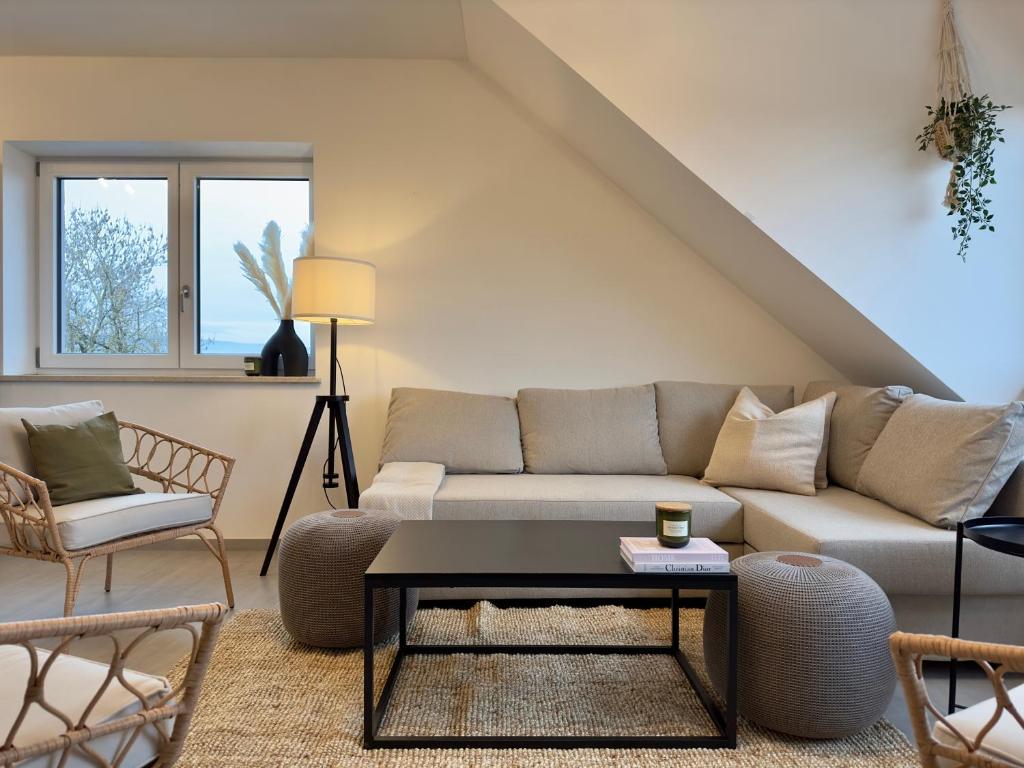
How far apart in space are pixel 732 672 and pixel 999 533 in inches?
29.2

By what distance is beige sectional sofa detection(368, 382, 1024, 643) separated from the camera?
2.07 m

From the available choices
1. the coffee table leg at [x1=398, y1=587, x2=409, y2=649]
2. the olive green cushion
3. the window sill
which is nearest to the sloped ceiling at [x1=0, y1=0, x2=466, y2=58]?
the window sill

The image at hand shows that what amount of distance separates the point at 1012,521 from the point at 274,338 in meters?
3.19

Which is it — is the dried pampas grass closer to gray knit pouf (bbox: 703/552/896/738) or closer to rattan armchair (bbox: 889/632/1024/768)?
gray knit pouf (bbox: 703/552/896/738)

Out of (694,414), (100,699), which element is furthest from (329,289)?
(100,699)

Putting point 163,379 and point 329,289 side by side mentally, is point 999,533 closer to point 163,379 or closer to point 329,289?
point 329,289

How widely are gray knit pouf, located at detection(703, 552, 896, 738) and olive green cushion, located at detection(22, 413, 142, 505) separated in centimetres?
227

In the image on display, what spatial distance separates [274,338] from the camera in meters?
3.59

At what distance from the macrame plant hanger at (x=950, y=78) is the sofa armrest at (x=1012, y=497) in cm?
114

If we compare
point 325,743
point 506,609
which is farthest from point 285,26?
point 325,743

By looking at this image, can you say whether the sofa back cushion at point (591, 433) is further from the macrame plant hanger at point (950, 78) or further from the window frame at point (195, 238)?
the macrame plant hanger at point (950, 78)

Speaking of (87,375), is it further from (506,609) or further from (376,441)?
(506,609)

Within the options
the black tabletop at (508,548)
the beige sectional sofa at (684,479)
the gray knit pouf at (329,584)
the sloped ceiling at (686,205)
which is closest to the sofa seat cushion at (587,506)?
the beige sectional sofa at (684,479)

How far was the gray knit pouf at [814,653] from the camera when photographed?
5.34 feet
